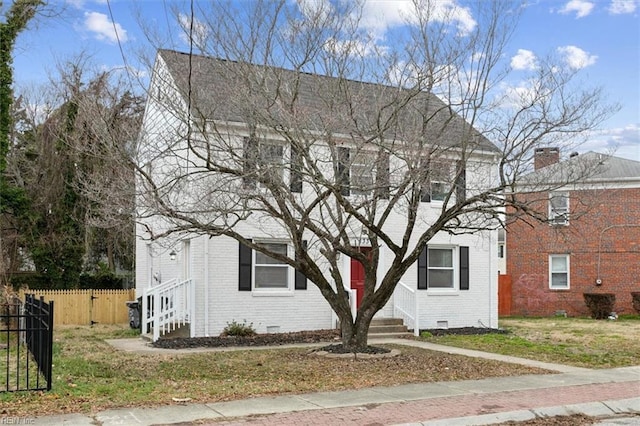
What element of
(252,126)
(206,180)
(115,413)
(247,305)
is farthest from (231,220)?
(115,413)

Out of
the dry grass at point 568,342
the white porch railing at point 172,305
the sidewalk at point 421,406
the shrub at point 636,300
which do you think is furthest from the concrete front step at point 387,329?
the shrub at point 636,300

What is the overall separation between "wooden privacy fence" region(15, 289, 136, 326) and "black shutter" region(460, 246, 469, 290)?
1164 cm

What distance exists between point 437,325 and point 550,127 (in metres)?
9.19

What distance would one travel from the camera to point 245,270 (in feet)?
59.1

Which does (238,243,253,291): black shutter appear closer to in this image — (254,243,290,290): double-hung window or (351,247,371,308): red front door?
(254,243,290,290): double-hung window

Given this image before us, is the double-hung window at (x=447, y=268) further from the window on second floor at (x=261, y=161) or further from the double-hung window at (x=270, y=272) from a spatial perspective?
the window on second floor at (x=261, y=161)

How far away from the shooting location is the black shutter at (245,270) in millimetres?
17953

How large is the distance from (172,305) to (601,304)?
663 inches

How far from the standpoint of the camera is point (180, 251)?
19.1 metres

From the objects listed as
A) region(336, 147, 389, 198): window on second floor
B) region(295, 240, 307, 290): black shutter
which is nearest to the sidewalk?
region(336, 147, 389, 198): window on second floor
